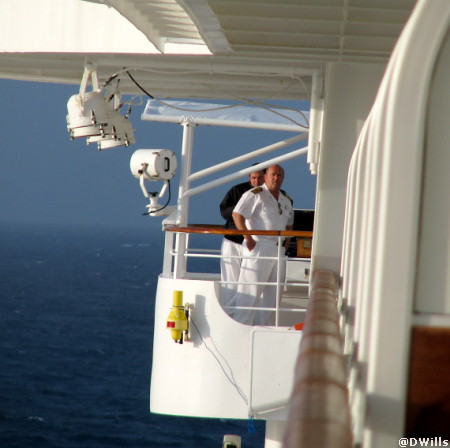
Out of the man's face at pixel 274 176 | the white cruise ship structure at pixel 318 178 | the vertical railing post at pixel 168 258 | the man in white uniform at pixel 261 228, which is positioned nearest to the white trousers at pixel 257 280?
the man in white uniform at pixel 261 228

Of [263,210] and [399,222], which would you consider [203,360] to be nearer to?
[263,210]

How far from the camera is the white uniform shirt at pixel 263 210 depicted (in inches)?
292

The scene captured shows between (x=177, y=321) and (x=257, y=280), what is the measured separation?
87cm

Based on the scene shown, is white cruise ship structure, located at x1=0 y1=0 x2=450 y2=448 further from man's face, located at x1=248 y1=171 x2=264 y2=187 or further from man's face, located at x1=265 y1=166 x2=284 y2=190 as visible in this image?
man's face, located at x1=265 y1=166 x2=284 y2=190

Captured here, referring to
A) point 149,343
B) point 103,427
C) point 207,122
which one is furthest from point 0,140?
point 207,122

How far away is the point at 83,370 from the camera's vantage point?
37.2 m

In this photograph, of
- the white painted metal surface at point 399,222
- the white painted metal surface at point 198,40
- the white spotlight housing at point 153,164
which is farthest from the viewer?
the white spotlight housing at point 153,164

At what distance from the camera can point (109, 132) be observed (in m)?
6.59

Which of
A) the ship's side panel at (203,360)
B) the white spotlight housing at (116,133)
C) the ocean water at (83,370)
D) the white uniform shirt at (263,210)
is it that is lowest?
the ocean water at (83,370)

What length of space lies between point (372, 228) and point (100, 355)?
131 feet

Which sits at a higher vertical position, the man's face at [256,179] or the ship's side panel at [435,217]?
the man's face at [256,179]

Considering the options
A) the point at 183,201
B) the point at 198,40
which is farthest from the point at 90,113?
the point at 183,201

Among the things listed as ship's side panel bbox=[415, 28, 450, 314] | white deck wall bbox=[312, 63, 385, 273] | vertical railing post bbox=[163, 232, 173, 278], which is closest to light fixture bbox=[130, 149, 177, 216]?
vertical railing post bbox=[163, 232, 173, 278]

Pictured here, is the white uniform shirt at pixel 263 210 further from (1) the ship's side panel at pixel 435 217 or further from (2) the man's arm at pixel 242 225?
(1) the ship's side panel at pixel 435 217
